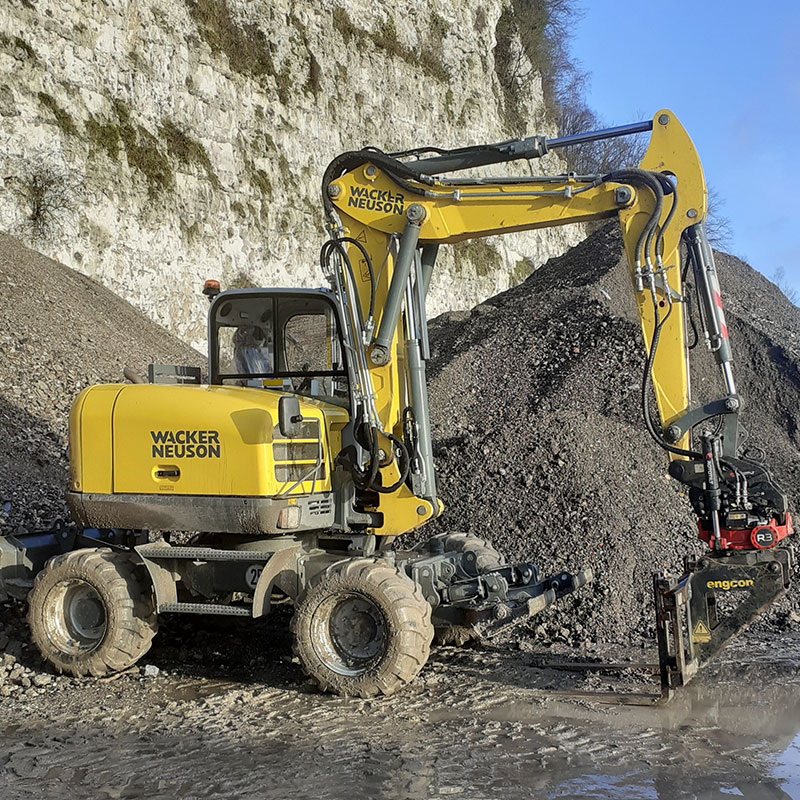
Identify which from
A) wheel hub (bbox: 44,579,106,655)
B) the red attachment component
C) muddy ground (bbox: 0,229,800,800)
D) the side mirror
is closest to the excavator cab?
the side mirror

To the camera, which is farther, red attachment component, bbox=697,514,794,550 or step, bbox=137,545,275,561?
step, bbox=137,545,275,561

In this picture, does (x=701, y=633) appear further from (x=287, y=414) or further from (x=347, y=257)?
(x=347, y=257)

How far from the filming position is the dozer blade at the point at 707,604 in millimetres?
5926

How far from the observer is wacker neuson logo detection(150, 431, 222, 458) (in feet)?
21.4

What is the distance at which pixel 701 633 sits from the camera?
6047 millimetres

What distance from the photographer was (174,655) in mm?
7434

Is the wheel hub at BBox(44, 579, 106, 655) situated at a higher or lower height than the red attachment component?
lower

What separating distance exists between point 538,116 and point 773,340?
22688 millimetres

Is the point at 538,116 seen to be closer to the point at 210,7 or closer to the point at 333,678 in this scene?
the point at 210,7

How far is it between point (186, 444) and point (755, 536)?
3.94 m

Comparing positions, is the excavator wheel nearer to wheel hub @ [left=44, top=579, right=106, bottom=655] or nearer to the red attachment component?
the red attachment component

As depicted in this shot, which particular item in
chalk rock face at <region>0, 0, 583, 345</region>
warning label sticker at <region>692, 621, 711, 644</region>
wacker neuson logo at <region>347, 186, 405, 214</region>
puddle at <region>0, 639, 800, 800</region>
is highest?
chalk rock face at <region>0, 0, 583, 345</region>

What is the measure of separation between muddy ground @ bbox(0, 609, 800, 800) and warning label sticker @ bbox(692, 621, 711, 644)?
14.7 inches

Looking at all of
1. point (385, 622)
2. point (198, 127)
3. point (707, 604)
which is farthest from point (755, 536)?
point (198, 127)
